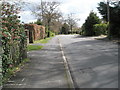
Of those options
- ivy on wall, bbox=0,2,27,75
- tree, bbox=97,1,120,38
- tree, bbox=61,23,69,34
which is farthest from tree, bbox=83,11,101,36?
tree, bbox=61,23,69,34

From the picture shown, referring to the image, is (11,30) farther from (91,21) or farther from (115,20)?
(91,21)

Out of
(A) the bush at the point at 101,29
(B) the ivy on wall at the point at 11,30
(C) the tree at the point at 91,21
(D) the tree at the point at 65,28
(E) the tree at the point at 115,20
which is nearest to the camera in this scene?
(B) the ivy on wall at the point at 11,30

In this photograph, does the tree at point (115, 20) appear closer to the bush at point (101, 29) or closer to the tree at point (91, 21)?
the bush at point (101, 29)

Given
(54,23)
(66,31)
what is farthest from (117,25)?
(66,31)

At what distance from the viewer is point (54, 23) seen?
5772 cm

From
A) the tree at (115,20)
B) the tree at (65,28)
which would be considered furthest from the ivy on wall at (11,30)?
the tree at (65,28)

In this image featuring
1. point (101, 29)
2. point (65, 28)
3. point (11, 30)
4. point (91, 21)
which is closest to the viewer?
point (11, 30)

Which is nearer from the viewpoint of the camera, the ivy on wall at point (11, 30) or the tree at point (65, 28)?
the ivy on wall at point (11, 30)

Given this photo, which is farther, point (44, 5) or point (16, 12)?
point (44, 5)

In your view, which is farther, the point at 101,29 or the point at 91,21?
the point at 91,21

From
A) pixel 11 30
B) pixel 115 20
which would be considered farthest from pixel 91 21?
pixel 11 30

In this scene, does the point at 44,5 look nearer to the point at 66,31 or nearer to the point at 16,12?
the point at 16,12

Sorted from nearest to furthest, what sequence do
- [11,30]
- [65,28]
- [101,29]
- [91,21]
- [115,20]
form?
1. [11,30]
2. [115,20]
3. [101,29]
4. [91,21]
5. [65,28]

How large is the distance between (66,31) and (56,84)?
9822 centimetres
